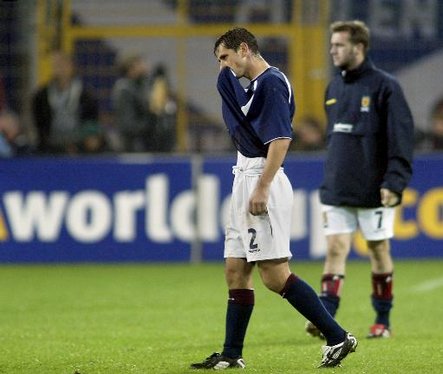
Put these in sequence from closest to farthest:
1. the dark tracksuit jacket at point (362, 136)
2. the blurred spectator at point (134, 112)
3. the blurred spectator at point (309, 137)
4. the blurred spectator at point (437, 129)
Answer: the dark tracksuit jacket at point (362, 136), the blurred spectator at point (309, 137), the blurred spectator at point (437, 129), the blurred spectator at point (134, 112)

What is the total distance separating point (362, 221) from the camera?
30.8 feet

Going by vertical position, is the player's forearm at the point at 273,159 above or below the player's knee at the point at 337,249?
above

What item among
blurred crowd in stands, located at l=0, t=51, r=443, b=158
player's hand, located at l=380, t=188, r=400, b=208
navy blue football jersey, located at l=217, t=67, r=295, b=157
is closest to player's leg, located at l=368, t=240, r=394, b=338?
player's hand, located at l=380, t=188, r=400, b=208

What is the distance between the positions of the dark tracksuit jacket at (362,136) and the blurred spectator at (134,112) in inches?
285

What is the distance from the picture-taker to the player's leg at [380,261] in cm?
932

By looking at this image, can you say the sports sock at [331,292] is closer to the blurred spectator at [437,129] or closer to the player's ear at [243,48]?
the player's ear at [243,48]

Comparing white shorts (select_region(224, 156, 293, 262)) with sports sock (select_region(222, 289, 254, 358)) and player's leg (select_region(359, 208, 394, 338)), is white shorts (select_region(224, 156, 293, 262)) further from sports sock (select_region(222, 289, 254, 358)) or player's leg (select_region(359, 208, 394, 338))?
player's leg (select_region(359, 208, 394, 338))

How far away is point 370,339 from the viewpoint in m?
9.05

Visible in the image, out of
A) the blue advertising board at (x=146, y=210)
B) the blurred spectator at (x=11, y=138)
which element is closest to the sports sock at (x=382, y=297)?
the blue advertising board at (x=146, y=210)

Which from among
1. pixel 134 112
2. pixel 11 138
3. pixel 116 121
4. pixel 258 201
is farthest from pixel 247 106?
pixel 116 121

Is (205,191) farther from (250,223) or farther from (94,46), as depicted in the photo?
(250,223)

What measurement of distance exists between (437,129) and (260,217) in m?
9.36

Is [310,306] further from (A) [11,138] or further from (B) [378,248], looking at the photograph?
(A) [11,138]

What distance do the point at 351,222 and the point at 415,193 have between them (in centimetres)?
580
